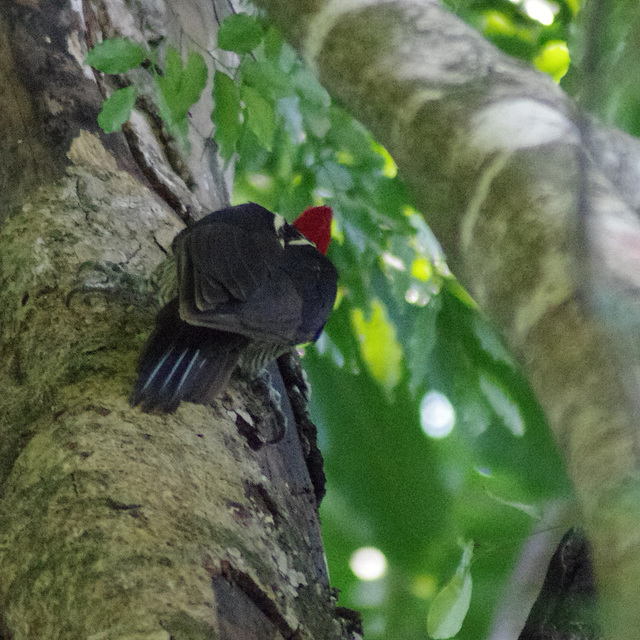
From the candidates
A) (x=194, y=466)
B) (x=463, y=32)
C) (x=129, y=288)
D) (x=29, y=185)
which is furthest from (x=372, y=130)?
(x=29, y=185)

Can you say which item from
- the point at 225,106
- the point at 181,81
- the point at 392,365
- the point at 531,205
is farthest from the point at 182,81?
the point at 392,365

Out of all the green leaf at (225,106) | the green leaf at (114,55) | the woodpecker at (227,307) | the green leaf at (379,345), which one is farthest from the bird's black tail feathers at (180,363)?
the green leaf at (379,345)

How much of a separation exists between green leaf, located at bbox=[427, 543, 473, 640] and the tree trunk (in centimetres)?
21

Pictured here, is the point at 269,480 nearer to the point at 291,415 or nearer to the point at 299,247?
the point at 291,415

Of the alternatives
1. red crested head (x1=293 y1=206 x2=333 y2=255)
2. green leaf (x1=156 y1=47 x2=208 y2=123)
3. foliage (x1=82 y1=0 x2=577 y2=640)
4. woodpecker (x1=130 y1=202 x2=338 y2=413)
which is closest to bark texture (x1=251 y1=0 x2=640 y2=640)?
green leaf (x1=156 y1=47 x2=208 y2=123)

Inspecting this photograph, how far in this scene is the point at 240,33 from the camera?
1761 millimetres

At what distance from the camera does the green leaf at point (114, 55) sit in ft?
5.74

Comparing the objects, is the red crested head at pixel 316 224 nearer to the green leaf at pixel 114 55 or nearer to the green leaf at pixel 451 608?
the green leaf at pixel 114 55

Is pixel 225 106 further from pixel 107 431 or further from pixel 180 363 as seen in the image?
pixel 107 431

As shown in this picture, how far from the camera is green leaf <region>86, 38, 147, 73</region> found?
1.75m

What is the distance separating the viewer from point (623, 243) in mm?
722

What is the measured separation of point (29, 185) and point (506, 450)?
1604 millimetres

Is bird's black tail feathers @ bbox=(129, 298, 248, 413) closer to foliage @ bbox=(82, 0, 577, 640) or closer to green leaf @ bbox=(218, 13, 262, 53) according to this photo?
foliage @ bbox=(82, 0, 577, 640)

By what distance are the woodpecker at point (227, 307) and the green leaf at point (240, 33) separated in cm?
40
